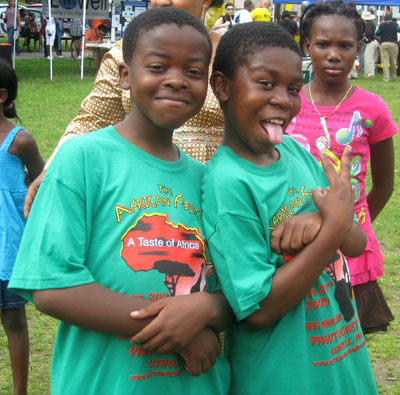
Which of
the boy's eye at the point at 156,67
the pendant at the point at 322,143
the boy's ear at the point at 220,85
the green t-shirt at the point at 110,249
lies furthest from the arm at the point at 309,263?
the pendant at the point at 322,143

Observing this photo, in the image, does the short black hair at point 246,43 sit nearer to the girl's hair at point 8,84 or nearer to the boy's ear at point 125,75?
the boy's ear at point 125,75

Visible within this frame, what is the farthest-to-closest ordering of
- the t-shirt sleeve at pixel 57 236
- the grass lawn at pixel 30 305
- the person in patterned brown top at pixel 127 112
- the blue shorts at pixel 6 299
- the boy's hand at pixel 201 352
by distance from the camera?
1. the grass lawn at pixel 30 305
2. the blue shorts at pixel 6 299
3. the person in patterned brown top at pixel 127 112
4. the boy's hand at pixel 201 352
5. the t-shirt sleeve at pixel 57 236

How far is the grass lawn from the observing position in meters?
4.01

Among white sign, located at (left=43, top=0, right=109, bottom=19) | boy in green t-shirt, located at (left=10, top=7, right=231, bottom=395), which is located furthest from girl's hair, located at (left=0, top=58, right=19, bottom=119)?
white sign, located at (left=43, top=0, right=109, bottom=19)

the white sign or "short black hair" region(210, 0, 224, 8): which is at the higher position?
"short black hair" region(210, 0, 224, 8)

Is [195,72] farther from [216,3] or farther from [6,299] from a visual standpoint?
[6,299]

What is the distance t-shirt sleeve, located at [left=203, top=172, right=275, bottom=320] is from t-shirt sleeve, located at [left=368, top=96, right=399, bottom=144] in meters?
1.34

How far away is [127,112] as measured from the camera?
8.89ft

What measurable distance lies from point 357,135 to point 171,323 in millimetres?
1593

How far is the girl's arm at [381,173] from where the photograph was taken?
304 centimetres

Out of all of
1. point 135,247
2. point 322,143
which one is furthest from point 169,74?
point 322,143

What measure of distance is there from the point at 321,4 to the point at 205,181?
4.94ft

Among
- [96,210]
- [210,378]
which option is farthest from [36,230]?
[210,378]

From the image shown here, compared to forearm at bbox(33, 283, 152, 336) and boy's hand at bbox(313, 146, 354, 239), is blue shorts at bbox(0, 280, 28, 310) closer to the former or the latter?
forearm at bbox(33, 283, 152, 336)
